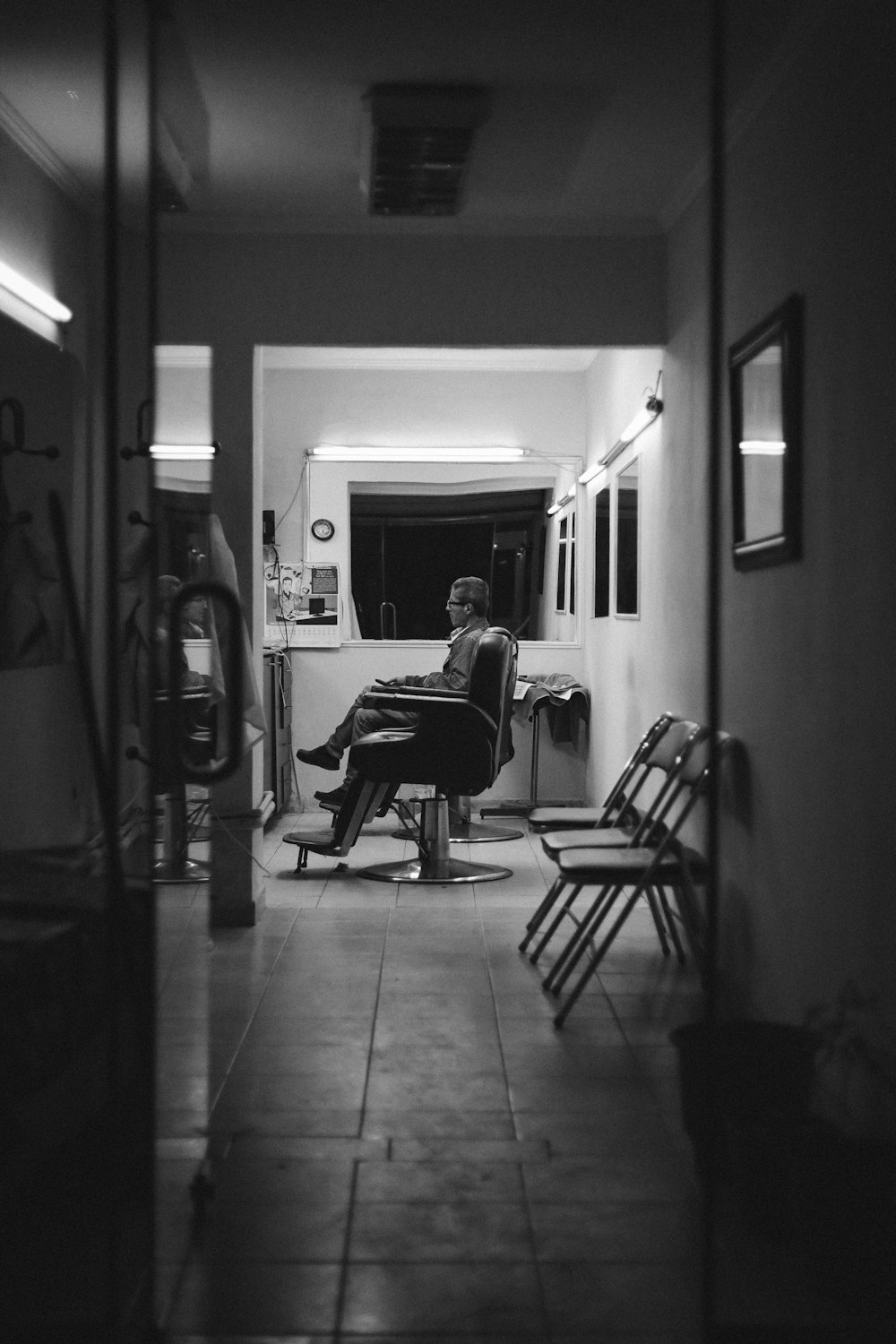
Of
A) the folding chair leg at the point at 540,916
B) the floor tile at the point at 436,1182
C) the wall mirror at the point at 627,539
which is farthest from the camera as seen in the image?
the wall mirror at the point at 627,539

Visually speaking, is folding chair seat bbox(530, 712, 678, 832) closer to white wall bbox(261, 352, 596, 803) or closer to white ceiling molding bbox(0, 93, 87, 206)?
white ceiling molding bbox(0, 93, 87, 206)

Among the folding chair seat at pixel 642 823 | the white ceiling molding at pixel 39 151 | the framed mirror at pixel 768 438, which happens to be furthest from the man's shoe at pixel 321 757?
the framed mirror at pixel 768 438

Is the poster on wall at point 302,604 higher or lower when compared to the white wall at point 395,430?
lower

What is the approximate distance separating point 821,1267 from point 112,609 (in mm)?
1659

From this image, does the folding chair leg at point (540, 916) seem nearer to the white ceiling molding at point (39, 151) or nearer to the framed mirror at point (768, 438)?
the framed mirror at point (768, 438)

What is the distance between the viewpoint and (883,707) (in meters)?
2.69

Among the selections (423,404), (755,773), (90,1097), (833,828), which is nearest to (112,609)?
(90,1097)

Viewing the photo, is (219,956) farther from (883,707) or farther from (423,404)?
(423,404)

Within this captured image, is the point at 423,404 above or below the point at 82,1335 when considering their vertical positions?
above

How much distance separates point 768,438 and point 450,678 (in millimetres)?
3858

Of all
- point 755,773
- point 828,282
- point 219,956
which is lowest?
point 219,956

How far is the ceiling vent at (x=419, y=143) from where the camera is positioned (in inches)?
147

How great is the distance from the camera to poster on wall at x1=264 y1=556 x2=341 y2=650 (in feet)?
27.3

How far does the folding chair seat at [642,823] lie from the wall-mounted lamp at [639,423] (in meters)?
1.35
